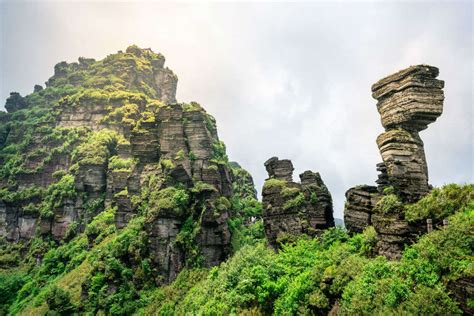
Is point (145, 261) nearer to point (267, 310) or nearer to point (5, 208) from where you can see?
point (267, 310)

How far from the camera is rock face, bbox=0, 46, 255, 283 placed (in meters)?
41.6

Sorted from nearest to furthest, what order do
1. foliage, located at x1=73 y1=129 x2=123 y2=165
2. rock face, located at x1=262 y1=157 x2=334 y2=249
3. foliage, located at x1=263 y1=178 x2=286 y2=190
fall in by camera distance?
rock face, located at x1=262 y1=157 x2=334 y2=249
foliage, located at x1=263 y1=178 x2=286 y2=190
foliage, located at x1=73 y1=129 x2=123 y2=165

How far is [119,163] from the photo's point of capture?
210ft

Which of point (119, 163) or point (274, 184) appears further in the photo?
point (119, 163)

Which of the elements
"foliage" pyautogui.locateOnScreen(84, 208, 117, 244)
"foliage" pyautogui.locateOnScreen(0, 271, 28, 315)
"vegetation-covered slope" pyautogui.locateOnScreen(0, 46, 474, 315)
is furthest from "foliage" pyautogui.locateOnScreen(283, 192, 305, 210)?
"foliage" pyautogui.locateOnScreen(0, 271, 28, 315)

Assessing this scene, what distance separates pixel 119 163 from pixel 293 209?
4339 cm

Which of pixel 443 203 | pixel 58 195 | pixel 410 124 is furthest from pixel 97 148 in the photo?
pixel 443 203

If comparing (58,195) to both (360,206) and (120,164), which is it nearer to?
(120,164)

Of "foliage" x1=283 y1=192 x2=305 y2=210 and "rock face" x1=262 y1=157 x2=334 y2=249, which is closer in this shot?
"rock face" x1=262 y1=157 x2=334 y2=249

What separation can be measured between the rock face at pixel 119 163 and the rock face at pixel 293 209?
9.19 meters

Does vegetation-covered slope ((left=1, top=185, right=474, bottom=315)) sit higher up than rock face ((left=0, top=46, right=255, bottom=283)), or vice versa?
rock face ((left=0, top=46, right=255, bottom=283))

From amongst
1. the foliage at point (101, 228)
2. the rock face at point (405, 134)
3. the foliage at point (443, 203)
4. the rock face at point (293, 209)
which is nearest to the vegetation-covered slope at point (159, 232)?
the foliage at point (443, 203)

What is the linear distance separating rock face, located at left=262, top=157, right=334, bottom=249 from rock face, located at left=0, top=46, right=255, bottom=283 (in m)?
9.19

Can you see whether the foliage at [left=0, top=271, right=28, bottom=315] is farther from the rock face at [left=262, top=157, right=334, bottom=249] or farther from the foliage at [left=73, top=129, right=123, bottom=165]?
the rock face at [left=262, top=157, right=334, bottom=249]
